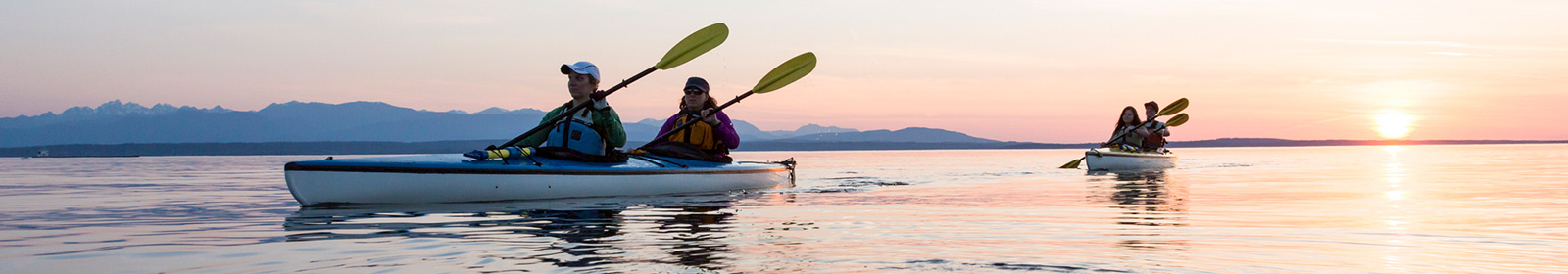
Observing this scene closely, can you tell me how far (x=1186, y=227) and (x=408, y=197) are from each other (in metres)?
6.63

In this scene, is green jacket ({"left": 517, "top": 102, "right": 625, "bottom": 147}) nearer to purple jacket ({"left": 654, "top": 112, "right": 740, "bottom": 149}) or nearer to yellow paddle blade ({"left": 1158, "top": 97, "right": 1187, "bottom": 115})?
purple jacket ({"left": 654, "top": 112, "right": 740, "bottom": 149})

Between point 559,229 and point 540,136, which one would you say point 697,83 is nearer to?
point 540,136

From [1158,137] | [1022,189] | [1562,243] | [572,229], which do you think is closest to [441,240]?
[572,229]

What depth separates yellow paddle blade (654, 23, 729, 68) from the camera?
13.6 meters

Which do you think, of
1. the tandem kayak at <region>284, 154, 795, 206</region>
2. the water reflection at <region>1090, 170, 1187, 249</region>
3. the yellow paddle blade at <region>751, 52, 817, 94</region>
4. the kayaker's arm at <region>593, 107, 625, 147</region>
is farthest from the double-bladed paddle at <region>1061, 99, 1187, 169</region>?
the kayaker's arm at <region>593, 107, 625, 147</region>

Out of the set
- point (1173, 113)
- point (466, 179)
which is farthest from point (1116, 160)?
point (466, 179)

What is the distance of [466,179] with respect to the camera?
10273mm

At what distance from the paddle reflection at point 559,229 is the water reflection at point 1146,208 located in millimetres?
2489

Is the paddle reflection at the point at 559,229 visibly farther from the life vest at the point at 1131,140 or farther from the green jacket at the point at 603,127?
the life vest at the point at 1131,140

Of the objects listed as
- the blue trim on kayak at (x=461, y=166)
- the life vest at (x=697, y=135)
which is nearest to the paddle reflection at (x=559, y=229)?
the blue trim on kayak at (x=461, y=166)

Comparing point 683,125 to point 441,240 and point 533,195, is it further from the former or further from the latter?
point 441,240

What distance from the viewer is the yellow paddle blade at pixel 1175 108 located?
26203 millimetres

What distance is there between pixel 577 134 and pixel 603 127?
27 centimetres

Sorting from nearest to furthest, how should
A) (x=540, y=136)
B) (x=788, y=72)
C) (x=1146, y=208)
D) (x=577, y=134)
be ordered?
(x=1146, y=208)
(x=577, y=134)
(x=540, y=136)
(x=788, y=72)
